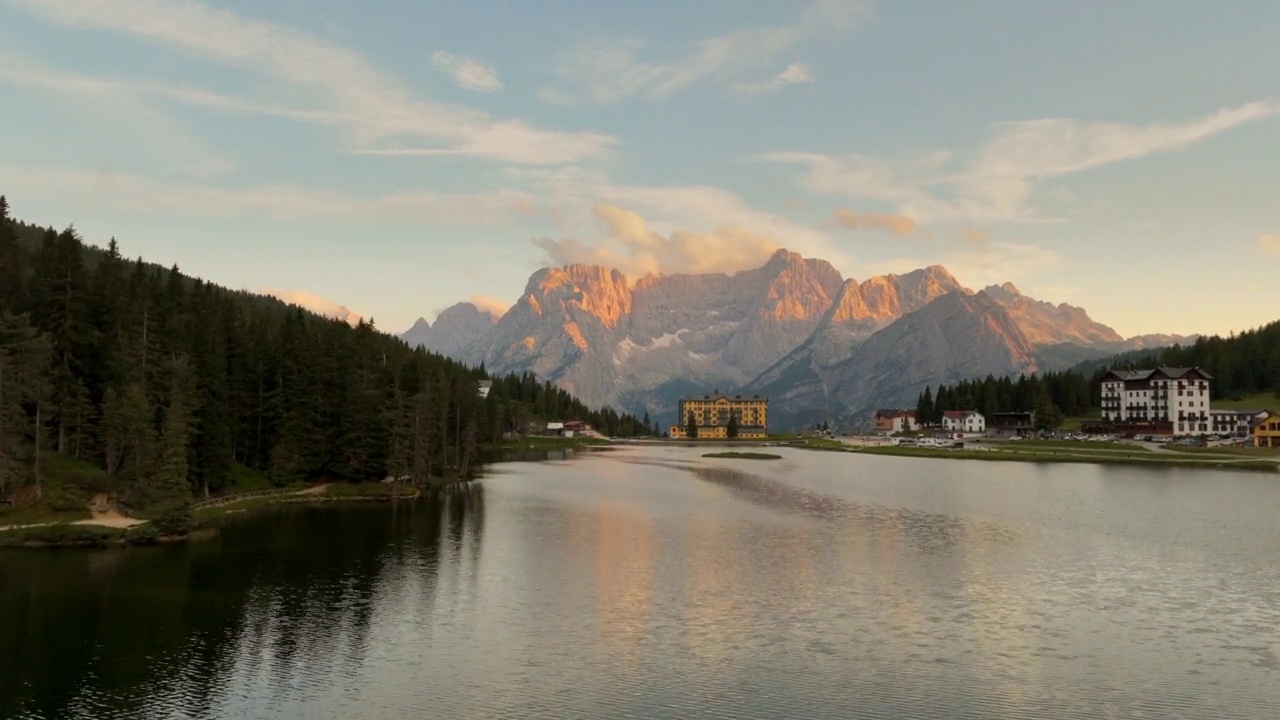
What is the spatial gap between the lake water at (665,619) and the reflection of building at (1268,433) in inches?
4547

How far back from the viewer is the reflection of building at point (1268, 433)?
190 m

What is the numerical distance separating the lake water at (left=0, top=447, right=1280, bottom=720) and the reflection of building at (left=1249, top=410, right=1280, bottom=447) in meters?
115

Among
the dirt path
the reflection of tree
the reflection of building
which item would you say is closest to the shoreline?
the dirt path

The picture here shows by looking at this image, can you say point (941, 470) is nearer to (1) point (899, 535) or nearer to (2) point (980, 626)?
(1) point (899, 535)

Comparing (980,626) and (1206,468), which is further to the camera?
(1206,468)

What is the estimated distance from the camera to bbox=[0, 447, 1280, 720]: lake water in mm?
38281

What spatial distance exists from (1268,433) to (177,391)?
208 m

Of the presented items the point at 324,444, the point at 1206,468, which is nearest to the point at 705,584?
the point at 324,444

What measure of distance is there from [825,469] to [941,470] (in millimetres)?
23083

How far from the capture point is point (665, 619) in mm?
51531

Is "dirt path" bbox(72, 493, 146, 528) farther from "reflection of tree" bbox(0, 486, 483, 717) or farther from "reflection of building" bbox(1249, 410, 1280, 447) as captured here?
"reflection of building" bbox(1249, 410, 1280, 447)

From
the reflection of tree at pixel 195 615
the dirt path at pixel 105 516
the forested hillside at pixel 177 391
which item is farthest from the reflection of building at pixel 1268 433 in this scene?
the dirt path at pixel 105 516

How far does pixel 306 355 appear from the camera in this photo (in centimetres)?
12769

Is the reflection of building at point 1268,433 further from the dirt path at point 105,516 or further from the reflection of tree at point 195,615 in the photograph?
the dirt path at point 105,516
